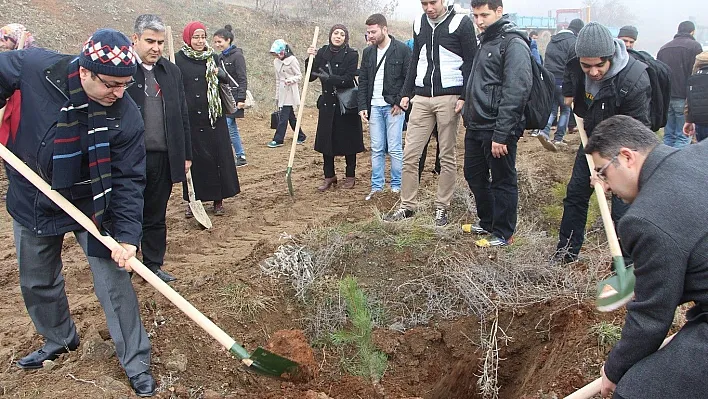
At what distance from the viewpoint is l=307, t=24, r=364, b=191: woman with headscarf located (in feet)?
22.8

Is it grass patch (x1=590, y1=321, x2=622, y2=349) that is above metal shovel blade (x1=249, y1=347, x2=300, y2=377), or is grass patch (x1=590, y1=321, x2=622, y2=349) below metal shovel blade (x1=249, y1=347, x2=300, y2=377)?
below

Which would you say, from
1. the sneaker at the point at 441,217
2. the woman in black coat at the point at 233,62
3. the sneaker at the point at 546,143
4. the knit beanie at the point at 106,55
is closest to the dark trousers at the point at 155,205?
the knit beanie at the point at 106,55

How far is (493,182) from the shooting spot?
4773mm

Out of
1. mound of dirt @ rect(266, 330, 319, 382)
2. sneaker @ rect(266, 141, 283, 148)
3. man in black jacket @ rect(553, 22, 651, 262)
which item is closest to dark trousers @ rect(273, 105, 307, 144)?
sneaker @ rect(266, 141, 283, 148)

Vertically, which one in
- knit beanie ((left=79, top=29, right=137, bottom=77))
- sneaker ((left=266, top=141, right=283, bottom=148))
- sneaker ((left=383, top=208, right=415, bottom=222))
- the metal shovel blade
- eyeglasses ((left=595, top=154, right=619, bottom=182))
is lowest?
sneaker ((left=266, top=141, right=283, bottom=148))

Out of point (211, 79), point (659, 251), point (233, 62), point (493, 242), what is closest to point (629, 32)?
point (493, 242)

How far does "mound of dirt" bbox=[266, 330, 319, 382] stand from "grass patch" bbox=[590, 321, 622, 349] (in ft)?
5.56

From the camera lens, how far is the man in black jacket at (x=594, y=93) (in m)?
3.99

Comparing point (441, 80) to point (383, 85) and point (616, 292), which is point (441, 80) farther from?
point (616, 292)

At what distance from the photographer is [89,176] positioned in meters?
3.18

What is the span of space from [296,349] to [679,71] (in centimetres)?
724

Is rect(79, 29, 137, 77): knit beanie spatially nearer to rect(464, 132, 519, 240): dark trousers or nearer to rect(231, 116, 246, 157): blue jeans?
rect(464, 132, 519, 240): dark trousers

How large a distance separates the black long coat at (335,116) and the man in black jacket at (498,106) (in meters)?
2.42

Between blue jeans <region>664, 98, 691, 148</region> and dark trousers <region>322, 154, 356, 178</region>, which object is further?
blue jeans <region>664, 98, 691, 148</region>
